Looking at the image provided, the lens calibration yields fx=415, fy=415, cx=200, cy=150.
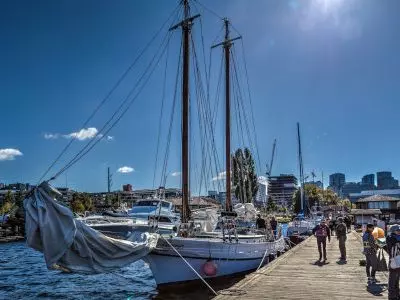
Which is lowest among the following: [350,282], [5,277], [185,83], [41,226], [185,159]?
[5,277]

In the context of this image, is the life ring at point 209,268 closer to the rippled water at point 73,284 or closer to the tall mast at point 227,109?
the rippled water at point 73,284

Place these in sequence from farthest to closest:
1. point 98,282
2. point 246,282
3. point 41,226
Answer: point 98,282 → point 246,282 → point 41,226

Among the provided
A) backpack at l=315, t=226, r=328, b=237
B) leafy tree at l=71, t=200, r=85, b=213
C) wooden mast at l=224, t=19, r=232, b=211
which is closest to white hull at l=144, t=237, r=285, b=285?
backpack at l=315, t=226, r=328, b=237

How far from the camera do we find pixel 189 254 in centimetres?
1925

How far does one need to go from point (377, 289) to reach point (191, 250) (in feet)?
27.0

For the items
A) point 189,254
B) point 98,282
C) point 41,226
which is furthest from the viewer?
point 98,282

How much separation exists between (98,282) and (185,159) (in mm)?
9629

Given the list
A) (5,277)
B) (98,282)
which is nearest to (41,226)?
(98,282)

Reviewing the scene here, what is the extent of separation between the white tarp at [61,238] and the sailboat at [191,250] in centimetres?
403

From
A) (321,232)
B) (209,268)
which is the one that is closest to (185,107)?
(209,268)

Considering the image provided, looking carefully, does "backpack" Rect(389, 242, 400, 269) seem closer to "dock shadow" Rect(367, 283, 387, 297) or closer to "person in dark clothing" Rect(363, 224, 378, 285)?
"dock shadow" Rect(367, 283, 387, 297)

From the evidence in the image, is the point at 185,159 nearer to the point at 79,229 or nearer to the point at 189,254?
the point at 189,254

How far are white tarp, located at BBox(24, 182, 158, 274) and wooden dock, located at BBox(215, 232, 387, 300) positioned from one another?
14.3ft

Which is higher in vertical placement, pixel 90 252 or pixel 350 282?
pixel 90 252
